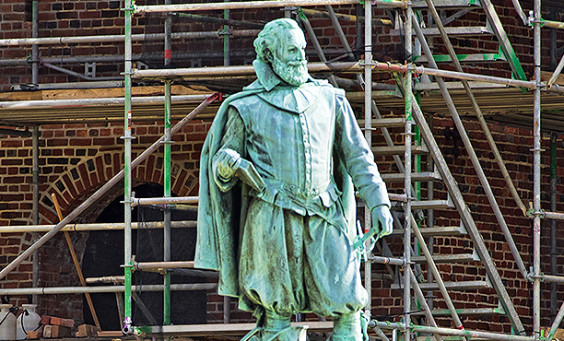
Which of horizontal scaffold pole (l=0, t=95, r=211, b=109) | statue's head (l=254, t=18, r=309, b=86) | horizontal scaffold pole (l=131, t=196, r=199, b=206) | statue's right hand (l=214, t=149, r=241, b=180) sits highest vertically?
statue's head (l=254, t=18, r=309, b=86)

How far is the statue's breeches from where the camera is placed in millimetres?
9344

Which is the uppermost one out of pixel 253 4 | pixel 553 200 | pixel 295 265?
pixel 253 4

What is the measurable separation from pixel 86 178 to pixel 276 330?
7456 mm

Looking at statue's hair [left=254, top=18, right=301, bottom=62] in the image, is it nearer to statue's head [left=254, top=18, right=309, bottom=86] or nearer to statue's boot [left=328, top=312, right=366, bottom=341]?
statue's head [left=254, top=18, right=309, bottom=86]

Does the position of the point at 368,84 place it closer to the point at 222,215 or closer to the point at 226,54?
the point at 226,54

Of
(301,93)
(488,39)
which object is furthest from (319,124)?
(488,39)

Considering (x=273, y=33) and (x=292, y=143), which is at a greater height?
(x=273, y=33)

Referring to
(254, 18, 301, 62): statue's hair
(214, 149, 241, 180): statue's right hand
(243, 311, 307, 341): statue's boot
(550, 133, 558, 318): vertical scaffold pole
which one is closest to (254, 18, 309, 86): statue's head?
(254, 18, 301, 62): statue's hair

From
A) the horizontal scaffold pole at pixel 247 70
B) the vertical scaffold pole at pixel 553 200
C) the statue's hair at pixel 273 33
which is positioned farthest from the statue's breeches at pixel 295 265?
the vertical scaffold pole at pixel 553 200

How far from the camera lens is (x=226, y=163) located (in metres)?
9.25

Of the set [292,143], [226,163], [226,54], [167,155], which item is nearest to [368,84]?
[226,54]

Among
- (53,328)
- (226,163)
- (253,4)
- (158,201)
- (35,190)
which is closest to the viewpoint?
(226,163)

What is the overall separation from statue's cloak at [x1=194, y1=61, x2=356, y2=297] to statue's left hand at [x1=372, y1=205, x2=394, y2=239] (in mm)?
220

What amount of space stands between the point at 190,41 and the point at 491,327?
4.03 meters
